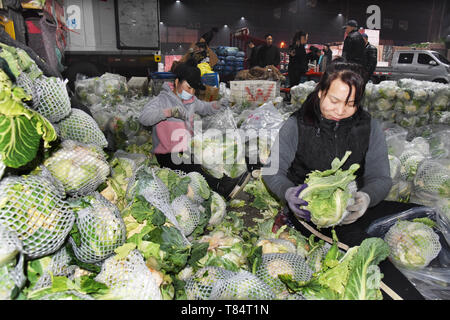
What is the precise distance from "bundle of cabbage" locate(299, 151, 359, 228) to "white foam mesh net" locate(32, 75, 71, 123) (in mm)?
1443

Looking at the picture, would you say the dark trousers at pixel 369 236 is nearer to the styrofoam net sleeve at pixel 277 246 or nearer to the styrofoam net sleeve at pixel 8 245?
the styrofoam net sleeve at pixel 277 246

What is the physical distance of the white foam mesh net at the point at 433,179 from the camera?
2818 millimetres

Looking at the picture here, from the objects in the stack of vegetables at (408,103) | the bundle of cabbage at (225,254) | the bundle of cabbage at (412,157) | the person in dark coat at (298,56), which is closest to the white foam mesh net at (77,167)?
the bundle of cabbage at (225,254)

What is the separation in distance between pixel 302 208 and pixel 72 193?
1302mm

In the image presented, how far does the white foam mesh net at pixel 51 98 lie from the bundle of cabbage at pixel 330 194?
1.44 metres

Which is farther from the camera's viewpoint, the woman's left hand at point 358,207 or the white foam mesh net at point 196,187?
the white foam mesh net at point 196,187

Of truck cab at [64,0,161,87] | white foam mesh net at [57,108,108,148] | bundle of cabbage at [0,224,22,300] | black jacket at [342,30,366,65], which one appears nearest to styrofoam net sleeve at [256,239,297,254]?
white foam mesh net at [57,108,108,148]

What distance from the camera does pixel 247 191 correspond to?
12.1 ft

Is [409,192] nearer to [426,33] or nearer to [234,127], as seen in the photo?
[234,127]

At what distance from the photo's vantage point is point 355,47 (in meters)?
6.48

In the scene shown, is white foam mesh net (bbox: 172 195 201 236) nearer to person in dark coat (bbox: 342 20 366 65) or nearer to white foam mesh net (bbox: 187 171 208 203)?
white foam mesh net (bbox: 187 171 208 203)

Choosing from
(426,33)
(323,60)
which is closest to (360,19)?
(426,33)

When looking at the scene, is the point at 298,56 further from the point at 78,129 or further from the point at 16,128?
the point at 16,128

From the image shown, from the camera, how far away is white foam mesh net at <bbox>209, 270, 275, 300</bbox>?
143 centimetres
